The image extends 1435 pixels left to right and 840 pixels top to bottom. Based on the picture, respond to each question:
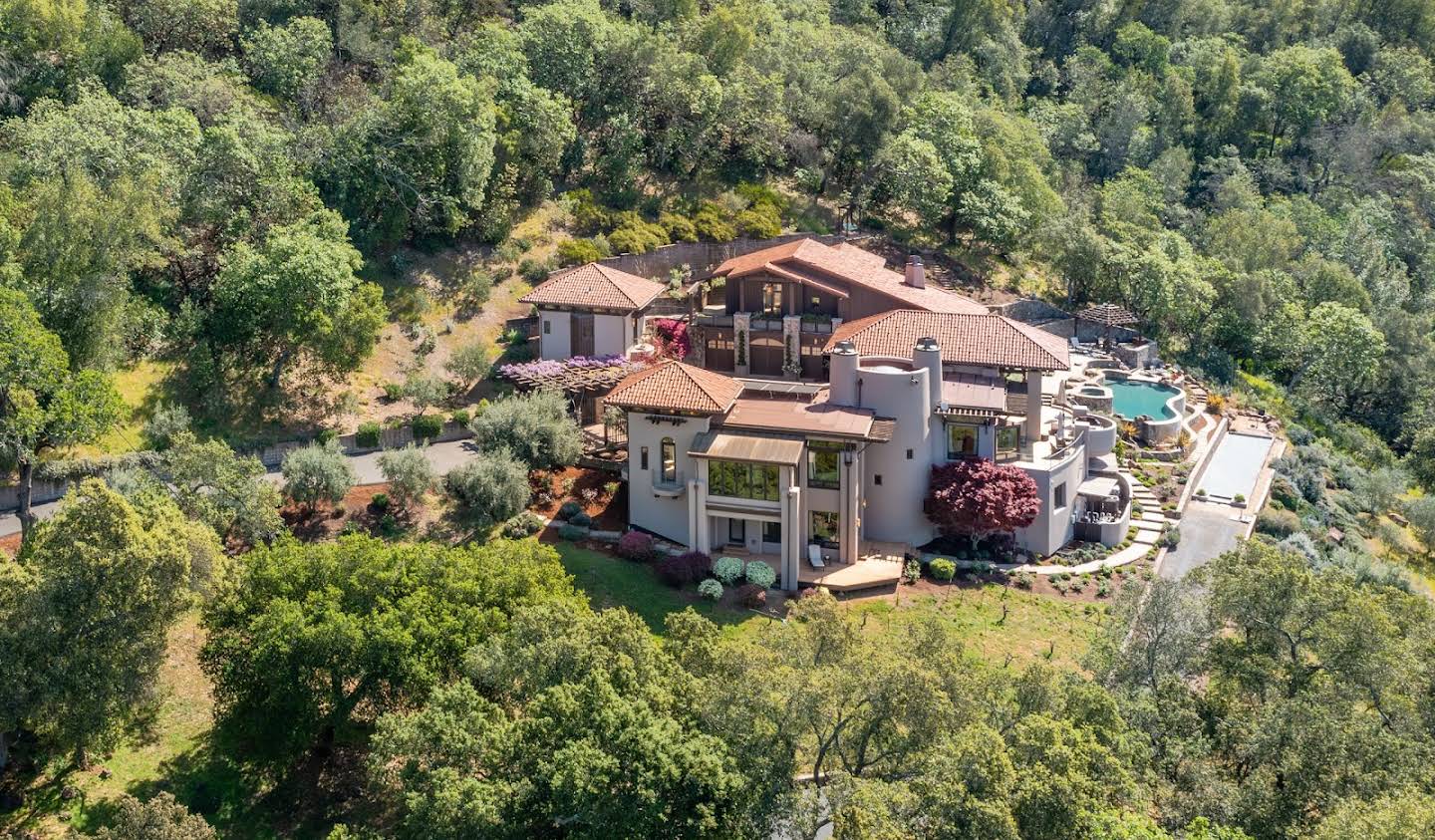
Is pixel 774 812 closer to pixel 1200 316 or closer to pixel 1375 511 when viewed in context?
pixel 1375 511

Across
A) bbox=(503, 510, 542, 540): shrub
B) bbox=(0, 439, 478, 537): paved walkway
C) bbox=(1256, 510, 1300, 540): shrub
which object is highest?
bbox=(0, 439, 478, 537): paved walkway

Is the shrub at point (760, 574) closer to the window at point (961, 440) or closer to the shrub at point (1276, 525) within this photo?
the window at point (961, 440)

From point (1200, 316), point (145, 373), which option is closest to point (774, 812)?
point (145, 373)

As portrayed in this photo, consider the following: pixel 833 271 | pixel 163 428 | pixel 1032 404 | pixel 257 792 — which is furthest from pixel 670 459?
pixel 257 792

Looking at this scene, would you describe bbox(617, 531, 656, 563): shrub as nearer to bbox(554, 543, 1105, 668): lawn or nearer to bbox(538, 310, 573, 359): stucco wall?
bbox(554, 543, 1105, 668): lawn

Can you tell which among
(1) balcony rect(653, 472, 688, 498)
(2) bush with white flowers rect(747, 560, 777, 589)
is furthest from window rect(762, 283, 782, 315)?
(2) bush with white flowers rect(747, 560, 777, 589)

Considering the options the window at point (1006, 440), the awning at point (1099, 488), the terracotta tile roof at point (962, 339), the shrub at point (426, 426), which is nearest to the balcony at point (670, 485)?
the shrub at point (426, 426)
